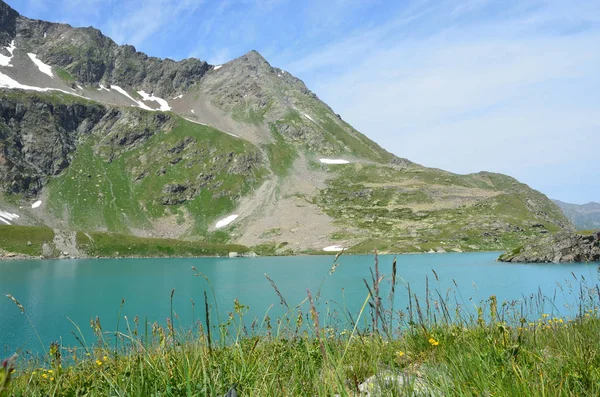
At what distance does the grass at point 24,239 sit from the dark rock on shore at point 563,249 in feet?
462

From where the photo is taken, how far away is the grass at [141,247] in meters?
133

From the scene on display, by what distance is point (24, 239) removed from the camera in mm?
125625

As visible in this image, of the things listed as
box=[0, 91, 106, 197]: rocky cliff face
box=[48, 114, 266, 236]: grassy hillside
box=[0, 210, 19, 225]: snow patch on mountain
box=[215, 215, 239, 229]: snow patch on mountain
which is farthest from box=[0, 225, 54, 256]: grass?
box=[215, 215, 239, 229]: snow patch on mountain

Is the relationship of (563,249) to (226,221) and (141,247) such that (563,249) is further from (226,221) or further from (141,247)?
(226,221)

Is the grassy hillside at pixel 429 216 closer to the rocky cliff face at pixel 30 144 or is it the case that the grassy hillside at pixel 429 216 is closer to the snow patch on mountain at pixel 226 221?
the snow patch on mountain at pixel 226 221

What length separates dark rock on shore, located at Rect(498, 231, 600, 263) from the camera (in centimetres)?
7662

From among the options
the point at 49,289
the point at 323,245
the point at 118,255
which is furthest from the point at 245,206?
the point at 49,289

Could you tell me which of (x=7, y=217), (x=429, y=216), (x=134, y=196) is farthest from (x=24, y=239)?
(x=429, y=216)

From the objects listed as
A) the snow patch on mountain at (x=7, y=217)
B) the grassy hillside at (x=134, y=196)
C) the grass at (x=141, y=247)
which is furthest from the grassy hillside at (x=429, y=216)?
the snow patch on mountain at (x=7, y=217)

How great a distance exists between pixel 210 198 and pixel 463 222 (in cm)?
11874

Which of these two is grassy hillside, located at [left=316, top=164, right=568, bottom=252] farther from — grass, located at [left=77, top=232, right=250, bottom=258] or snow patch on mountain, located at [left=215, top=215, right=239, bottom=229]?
grass, located at [left=77, top=232, right=250, bottom=258]

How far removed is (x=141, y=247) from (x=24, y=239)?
36344 mm

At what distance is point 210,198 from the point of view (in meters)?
189

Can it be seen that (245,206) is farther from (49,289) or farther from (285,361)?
(285,361)
